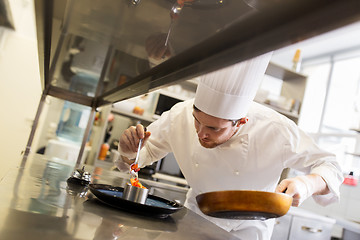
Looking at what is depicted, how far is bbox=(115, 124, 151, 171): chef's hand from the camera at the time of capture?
1325mm

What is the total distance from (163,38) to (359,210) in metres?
4.36

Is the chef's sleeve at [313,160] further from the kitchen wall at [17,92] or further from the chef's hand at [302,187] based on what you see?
the kitchen wall at [17,92]

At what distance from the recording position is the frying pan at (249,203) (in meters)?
0.85

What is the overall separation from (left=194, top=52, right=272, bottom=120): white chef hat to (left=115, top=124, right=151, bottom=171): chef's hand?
0.91 feet

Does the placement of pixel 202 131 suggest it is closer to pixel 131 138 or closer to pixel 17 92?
pixel 131 138

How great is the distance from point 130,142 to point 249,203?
0.75 m

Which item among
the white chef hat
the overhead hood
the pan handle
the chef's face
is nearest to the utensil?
the overhead hood

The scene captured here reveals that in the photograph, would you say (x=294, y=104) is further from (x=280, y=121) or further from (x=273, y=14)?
(x=273, y=14)

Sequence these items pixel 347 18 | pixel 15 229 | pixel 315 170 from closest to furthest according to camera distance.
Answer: pixel 347 18
pixel 15 229
pixel 315 170

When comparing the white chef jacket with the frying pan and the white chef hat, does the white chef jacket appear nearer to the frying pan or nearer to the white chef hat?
the white chef hat

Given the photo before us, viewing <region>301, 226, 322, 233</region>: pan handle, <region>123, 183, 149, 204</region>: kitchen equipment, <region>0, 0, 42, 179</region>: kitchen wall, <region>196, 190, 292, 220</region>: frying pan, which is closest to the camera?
<region>196, 190, 292, 220</region>: frying pan

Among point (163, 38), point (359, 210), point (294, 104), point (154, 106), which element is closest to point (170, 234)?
point (163, 38)

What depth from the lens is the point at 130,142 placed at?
146 centimetres

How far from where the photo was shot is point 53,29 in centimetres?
80
